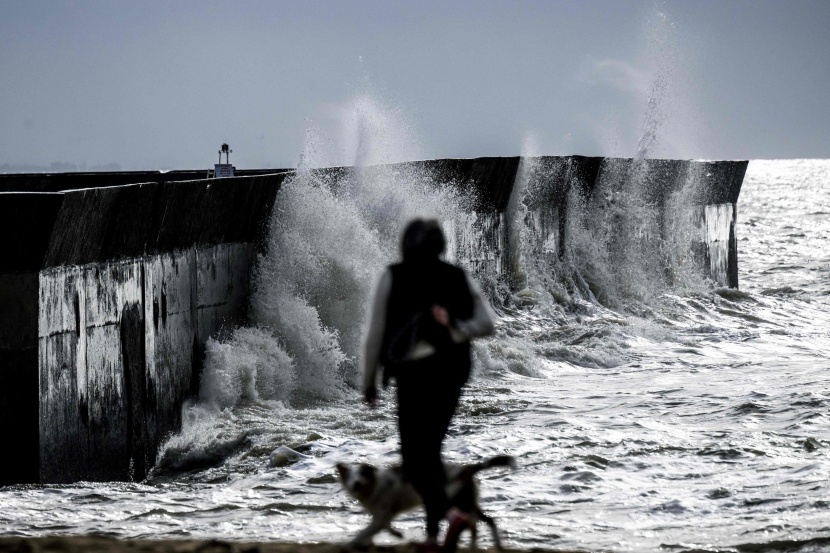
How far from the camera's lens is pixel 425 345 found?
480 cm

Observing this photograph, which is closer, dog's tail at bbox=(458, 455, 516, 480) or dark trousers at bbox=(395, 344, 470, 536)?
dark trousers at bbox=(395, 344, 470, 536)

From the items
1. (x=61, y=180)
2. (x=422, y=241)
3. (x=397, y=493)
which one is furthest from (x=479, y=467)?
(x=61, y=180)

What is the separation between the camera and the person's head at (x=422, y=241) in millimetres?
4887

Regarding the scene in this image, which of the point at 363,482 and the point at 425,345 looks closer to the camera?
the point at 425,345

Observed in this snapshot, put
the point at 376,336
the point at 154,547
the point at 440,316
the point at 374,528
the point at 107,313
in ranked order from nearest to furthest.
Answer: the point at 440,316 → the point at 376,336 → the point at 374,528 → the point at 154,547 → the point at 107,313

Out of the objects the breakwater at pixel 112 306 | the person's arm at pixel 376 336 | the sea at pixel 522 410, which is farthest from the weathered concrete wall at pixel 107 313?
the person's arm at pixel 376 336

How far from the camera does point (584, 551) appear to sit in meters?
6.46

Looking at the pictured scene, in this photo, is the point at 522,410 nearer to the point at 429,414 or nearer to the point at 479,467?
the point at 479,467

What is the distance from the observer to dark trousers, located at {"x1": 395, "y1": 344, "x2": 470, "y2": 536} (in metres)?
4.82

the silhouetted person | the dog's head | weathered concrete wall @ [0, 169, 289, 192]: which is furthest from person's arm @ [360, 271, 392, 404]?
weathered concrete wall @ [0, 169, 289, 192]

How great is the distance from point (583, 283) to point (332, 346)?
9473mm

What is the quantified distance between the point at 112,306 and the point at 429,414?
17.5 ft

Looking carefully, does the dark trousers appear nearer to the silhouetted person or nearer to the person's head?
the silhouetted person

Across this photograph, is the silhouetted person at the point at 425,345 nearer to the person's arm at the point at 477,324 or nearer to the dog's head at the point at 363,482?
the person's arm at the point at 477,324
